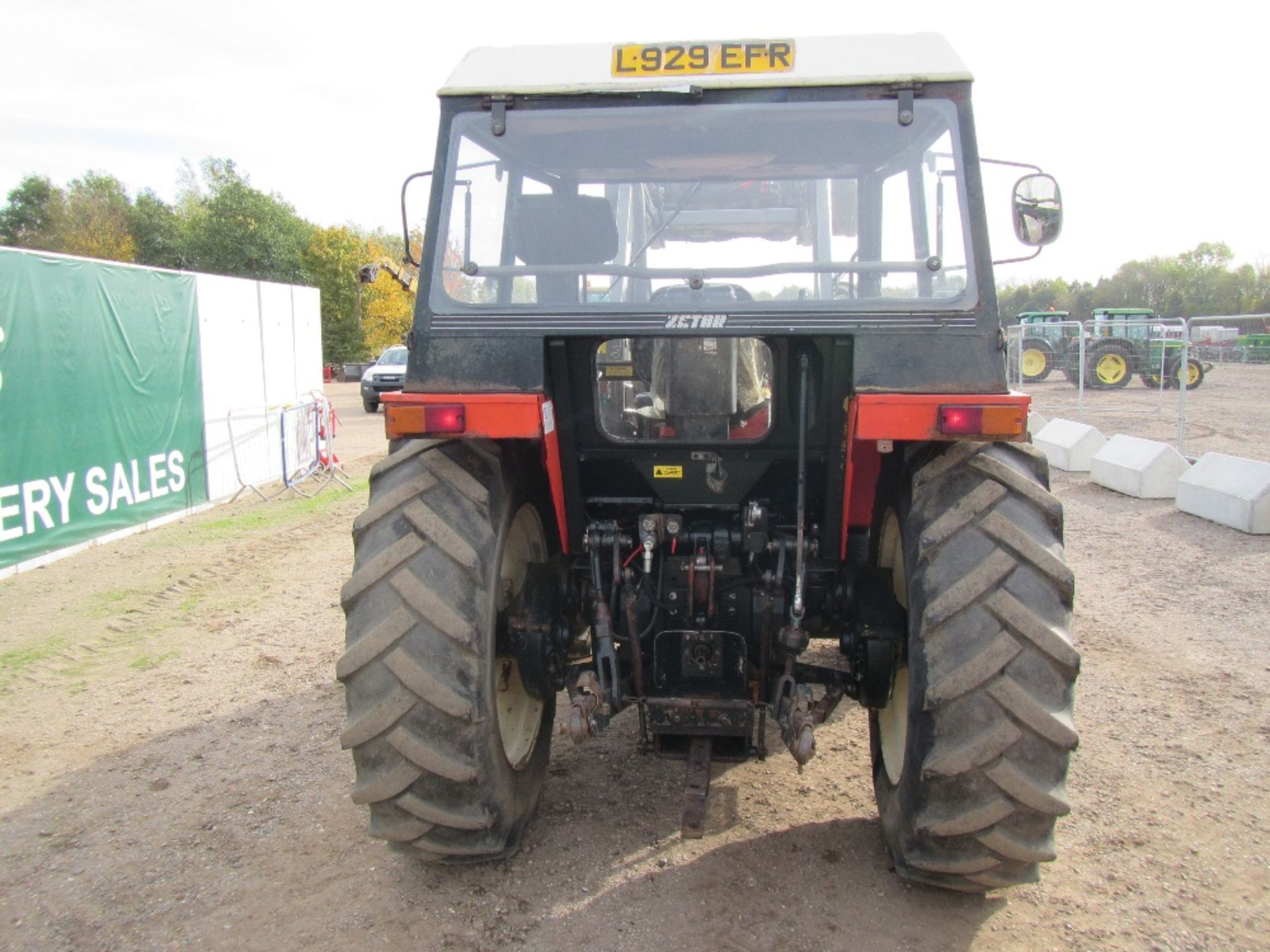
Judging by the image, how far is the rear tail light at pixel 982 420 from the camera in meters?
2.79

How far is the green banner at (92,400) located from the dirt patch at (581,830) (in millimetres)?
2559

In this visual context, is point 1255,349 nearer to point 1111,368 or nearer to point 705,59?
point 1111,368

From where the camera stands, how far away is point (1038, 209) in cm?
323

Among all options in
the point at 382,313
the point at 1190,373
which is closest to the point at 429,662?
the point at 1190,373

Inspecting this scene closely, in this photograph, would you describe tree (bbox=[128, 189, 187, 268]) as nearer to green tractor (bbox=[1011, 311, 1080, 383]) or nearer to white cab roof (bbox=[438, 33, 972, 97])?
green tractor (bbox=[1011, 311, 1080, 383])

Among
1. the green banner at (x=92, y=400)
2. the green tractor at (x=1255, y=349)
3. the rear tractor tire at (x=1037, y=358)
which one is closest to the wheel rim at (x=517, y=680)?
the green banner at (x=92, y=400)

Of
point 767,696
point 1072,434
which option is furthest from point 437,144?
point 1072,434

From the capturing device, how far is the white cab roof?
3.09 metres

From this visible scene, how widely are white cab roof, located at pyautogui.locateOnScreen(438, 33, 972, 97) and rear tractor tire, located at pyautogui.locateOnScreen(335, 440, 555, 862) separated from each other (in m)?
1.29

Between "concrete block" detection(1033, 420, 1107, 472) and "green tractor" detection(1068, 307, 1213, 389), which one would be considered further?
"green tractor" detection(1068, 307, 1213, 389)

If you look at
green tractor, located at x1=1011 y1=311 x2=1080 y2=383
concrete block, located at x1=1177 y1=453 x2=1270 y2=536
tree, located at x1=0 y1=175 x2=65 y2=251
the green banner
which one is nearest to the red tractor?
concrete block, located at x1=1177 y1=453 x2=1270 y2=536

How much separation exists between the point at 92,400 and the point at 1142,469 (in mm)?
10620

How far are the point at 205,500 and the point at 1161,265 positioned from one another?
5668 cm

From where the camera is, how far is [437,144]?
329cm
